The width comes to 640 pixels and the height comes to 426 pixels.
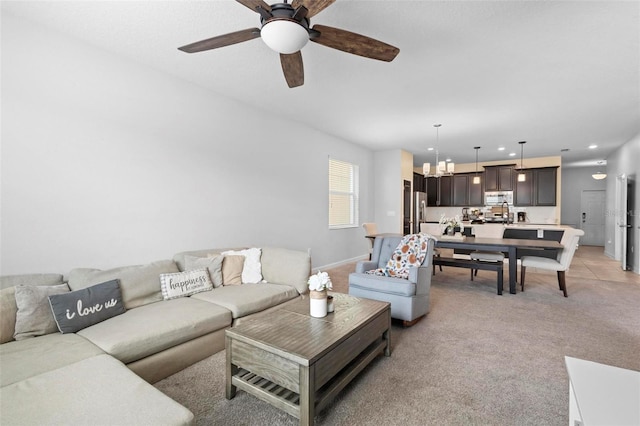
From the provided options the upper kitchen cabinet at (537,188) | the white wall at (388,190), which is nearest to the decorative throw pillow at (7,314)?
the white wall at (388,190)

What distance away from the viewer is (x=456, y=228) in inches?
207

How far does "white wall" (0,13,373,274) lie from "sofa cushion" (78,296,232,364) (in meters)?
0.88

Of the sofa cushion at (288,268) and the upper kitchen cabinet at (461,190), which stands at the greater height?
the upper kitchen cabinet at (461,190)

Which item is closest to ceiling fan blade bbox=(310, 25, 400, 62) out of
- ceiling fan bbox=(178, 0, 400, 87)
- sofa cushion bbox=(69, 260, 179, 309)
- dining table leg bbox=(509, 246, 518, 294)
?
ceiling fan bbox=(178, 0, 400, 87)

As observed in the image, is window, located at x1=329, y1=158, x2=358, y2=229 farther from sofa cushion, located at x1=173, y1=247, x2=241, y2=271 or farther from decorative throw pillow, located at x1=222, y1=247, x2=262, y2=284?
sofa cushion, located at x1=173, y1=247, x2=241, y2=271

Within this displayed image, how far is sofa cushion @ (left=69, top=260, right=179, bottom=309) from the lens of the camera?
2.34 m

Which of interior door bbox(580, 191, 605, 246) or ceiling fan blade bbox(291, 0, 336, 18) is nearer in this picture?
ceiling fan blade bbox(291, 0, 336, 18)

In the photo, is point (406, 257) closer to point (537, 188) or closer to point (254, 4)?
point (254, 4)

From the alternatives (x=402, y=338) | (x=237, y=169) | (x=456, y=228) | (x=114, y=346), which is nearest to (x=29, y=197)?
(x=114, y=346)

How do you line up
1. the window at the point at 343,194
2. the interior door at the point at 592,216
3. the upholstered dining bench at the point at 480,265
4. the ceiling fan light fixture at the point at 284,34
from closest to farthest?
the ceiling fan light fixture at the point at 284,34 < the upholstered dining bench at the point at 480,265 < the window at the point at 343,194 < the interior door at the point at 592,216

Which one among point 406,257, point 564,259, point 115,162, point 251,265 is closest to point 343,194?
point 406,257

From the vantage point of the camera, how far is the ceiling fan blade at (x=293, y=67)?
216 centimetres

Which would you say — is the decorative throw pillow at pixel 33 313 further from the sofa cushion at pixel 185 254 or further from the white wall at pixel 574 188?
the white wall at pixel 574 188

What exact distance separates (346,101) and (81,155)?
10.1 feet
